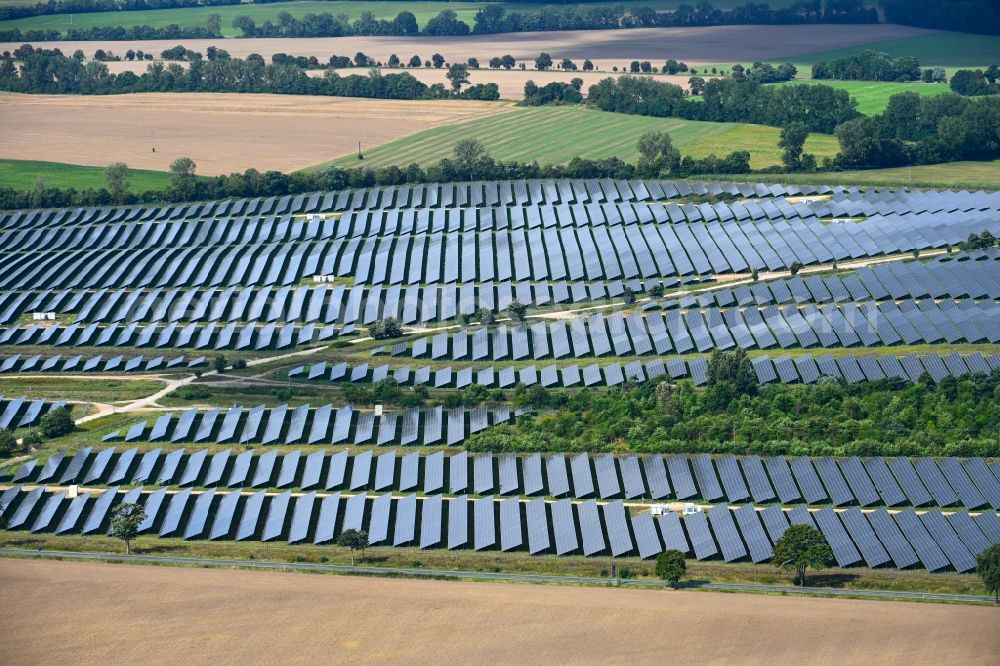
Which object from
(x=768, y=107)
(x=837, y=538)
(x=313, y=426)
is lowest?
(x=837, y=538)

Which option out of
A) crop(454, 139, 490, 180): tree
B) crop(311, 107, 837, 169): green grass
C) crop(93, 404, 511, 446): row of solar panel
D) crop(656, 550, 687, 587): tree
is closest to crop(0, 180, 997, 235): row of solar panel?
crop(454, 139, 490, 180): tree

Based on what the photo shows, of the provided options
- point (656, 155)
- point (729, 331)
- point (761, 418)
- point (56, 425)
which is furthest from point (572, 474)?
point (656, 155)

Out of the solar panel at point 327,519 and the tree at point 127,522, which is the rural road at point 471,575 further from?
the solar panel at point 327,519

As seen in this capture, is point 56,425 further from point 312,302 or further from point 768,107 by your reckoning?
point 768,107

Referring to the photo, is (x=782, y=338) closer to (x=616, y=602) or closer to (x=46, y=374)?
(x=616, y=602)

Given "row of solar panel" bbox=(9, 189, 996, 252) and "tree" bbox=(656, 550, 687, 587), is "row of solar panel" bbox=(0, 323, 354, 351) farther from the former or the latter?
"tree" bbox=(656, 550, 687, 587)
